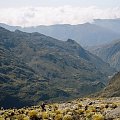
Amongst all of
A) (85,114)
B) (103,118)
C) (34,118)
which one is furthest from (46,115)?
(103,118)

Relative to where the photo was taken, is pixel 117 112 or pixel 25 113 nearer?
pixel 117 112

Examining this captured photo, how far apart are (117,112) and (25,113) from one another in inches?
357

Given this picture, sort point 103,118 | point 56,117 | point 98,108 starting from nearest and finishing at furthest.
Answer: point 103,118
point 56,117
point 98,108

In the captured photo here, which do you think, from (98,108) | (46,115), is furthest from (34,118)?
(98,108)

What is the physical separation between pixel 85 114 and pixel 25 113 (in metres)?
6.33

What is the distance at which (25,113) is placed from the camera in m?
31.0

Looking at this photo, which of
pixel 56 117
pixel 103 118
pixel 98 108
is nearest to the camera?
pixel 103 118

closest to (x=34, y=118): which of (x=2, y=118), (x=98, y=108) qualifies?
(x=2, y=118)

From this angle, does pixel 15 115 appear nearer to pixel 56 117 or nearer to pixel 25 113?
pixel 25 113

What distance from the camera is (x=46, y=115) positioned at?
91.4 ft

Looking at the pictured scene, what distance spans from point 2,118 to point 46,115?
12.4 ft

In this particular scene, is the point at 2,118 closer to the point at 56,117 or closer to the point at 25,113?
the point at 25,113

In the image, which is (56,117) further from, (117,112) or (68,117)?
(117,112)

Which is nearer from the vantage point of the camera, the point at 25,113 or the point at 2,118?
the point at 2,118
